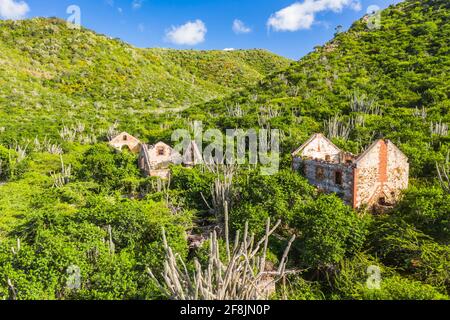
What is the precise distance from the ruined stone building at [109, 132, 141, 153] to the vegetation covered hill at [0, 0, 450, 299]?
87.7 inches

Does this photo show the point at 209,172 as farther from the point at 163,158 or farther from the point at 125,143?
the point at 125,143

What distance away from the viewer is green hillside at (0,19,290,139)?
56250 millimetres

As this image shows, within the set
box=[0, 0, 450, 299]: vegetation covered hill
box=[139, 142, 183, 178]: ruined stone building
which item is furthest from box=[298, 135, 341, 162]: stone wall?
box=[139, 142, 183, 178]: ruined stone building

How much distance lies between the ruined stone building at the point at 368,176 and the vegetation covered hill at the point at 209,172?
938 millimetres

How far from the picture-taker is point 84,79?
237 feet

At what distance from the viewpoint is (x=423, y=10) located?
60469 millimetres

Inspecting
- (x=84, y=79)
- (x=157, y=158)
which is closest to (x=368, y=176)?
(x=157, y=158)

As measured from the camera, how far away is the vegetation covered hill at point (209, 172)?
14023 millimetres

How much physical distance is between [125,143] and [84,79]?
39366 millimetres

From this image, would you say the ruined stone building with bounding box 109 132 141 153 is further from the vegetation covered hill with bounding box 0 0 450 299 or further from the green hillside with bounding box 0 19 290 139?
the green hillside with bounding box 0 19 290 139

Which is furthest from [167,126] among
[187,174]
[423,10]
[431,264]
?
[423,10]
